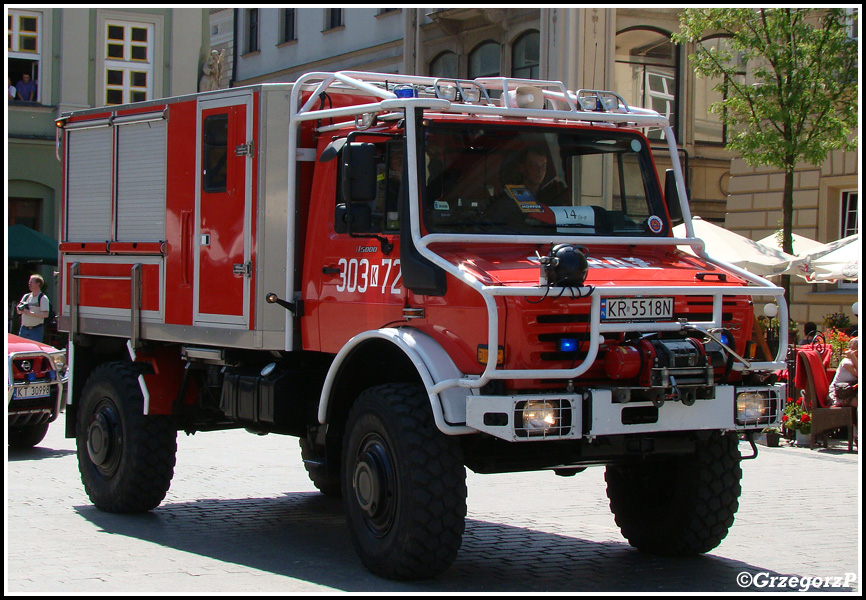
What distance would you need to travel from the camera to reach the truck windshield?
24.2ft

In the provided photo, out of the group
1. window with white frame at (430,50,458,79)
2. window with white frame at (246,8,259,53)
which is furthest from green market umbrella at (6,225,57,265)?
window with white frame at (246,8,259,53)

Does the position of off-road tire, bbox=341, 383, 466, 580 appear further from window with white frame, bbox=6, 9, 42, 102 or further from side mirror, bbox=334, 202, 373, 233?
window with white frame, bbox=6, 9, 42, 102

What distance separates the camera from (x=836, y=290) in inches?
843

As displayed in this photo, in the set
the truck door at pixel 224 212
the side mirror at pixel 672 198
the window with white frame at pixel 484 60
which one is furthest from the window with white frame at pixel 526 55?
the side mirror at pixel 672 198

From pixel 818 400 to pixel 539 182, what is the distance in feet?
24.5

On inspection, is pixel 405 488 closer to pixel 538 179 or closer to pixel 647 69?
pixel 538 179

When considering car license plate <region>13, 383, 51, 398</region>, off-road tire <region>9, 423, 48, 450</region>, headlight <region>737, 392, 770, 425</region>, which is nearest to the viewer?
headlight <region>737, 392, 770, 425</region>

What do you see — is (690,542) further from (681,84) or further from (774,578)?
(681,84)

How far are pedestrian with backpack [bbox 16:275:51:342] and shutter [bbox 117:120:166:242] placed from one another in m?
8.17

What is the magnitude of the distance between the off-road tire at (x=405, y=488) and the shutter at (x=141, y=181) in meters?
3.19

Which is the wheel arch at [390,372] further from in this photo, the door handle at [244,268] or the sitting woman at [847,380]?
the sitting woman at [847,380]

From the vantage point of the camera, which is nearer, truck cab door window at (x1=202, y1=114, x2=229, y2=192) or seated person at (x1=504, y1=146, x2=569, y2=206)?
seated person at (x1=504, y1=146, x2=569, y2=206)

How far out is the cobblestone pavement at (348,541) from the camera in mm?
7062

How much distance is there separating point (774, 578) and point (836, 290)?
15193mm
